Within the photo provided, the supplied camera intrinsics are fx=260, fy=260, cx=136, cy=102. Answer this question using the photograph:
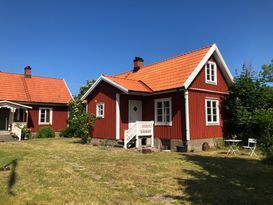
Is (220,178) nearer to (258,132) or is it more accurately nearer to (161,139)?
(161,139)

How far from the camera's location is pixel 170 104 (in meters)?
15.9

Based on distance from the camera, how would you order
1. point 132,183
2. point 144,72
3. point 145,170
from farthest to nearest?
point 144,72 < point 145,170 < point 132,183

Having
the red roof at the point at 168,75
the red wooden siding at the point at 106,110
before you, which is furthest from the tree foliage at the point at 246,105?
the red wooden siding at the point at 106,110

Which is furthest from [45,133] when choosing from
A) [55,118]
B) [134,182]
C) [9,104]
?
[134,182]

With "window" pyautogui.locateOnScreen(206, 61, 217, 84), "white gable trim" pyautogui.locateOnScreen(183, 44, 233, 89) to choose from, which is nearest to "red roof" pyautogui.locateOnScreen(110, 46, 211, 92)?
"white gable trim" pyautogui.locateOnScreen(183, 44, 233, 89)

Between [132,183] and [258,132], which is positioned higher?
[258,132]

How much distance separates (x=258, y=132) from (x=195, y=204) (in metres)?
12.8

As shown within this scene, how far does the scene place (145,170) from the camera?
9.11 m

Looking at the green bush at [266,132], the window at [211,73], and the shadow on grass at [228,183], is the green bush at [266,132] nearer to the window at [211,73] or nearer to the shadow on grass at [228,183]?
the shadow on grass at [228,183]

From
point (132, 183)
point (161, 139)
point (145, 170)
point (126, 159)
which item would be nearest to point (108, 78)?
point (161, 139)

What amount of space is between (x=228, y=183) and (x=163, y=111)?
9.18 metres

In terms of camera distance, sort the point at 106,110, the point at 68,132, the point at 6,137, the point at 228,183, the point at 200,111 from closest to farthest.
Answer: the point at 228,183 < the point at 200,111 < the point at 106,110 < the point at 6,137 < the point at 68,132

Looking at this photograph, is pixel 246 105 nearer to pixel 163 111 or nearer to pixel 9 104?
→ pixel 163 111

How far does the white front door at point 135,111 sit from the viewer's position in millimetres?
17344
